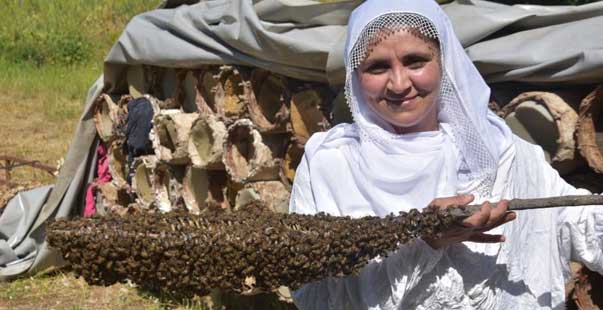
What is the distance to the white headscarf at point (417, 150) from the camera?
9.21 ft

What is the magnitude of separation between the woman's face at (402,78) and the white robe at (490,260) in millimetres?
224

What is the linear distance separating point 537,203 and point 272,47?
2.43 metres

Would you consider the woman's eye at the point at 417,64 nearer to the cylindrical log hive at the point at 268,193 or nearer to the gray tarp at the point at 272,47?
the gray tarp at the point at 272,47

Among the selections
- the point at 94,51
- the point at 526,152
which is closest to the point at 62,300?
the point at 526,152

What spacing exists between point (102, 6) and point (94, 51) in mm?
2163

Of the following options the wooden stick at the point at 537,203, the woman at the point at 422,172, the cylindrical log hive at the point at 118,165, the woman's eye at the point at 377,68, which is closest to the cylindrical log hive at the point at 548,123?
the woman at the point at 422,172

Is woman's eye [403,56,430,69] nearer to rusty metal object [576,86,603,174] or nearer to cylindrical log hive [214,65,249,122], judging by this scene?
rusty metal object [576,86,603,174]

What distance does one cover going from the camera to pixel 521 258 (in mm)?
2910

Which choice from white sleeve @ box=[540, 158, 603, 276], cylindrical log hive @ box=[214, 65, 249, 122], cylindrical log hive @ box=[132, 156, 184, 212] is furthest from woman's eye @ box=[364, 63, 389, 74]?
cylindrical log hive @ box=[132, 156, 184, 212]

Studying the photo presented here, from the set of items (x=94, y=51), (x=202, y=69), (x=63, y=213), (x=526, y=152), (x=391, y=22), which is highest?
(x=391, y=22)

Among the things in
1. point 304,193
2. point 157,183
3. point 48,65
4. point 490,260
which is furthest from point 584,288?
point 48,65

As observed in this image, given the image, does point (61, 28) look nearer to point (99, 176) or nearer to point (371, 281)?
point (99, 176)

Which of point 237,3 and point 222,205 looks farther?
point 222,205

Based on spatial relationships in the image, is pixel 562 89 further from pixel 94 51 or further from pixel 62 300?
pixel 94 51
